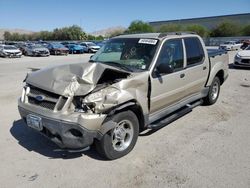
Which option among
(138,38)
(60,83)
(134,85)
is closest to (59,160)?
(60,83)

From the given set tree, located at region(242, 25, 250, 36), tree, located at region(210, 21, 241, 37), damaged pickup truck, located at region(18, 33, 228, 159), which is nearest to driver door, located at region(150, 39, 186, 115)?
damaged pickup truck, located at region(18, 33, 228, 159)

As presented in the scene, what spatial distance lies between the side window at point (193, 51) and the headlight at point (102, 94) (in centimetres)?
232

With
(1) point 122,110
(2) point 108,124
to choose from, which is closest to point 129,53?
(1) point 122,110

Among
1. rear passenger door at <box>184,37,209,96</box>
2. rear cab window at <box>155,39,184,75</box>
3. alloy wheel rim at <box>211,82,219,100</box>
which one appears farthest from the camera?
alloy wheel rim at <box>211,82,219,100</box>

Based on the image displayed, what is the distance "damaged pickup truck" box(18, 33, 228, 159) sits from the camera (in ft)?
11.3

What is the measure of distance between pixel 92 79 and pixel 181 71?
6.94ft

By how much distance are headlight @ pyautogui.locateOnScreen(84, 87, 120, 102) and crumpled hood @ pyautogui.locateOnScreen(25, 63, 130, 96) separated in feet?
0.28

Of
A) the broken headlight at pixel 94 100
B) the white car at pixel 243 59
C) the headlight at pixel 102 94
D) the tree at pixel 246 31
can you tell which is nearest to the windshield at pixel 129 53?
the headlight at pixel 102 94

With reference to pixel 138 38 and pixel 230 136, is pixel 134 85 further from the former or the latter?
pixel 230 136

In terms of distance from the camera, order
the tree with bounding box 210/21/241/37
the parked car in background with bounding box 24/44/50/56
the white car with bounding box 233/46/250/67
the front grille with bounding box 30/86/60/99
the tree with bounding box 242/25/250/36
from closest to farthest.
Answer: the front grille with bounding box 30/86/60/99 < the white car with bounding box 233/46/250/67 < the parked car in background with bounding box 24/44/50/56 < the tree with bounding box 242/25/250/36 < the tree with bounding box 210/21/241/37

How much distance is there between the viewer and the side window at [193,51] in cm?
532

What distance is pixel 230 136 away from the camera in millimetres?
4840

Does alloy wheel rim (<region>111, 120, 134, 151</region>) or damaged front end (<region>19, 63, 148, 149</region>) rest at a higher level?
damaged front end (<region>19, 63, 148, 149</region>)

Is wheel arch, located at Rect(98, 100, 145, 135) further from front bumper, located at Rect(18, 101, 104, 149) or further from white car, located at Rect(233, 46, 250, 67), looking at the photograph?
white car, located at Rect(233, 46, 250, 67)
